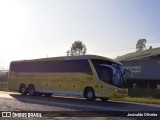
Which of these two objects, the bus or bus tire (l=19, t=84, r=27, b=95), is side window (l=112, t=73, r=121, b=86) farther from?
bus tire (l=19, t=84, r=27, b=95)

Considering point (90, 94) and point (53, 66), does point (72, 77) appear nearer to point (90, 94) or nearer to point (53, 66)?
point (90, 94)

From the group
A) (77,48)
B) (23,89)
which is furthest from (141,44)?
(23,89)

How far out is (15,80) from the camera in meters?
34.1

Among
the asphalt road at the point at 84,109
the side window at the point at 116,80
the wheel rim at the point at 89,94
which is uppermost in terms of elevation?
the side window at the point at 116,80

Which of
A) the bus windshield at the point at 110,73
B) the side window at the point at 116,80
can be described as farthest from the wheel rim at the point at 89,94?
the side window at the point at 116,80

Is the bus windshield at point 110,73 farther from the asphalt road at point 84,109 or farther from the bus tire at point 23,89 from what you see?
the bus tire at point 23,89

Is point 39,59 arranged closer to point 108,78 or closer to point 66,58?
point 66,58

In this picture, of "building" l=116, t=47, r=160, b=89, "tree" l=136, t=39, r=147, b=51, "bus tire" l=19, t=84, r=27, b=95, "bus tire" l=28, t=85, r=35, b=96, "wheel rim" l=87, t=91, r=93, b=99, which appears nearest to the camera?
"wheel rim" l=87, t=91, r=93, b=99

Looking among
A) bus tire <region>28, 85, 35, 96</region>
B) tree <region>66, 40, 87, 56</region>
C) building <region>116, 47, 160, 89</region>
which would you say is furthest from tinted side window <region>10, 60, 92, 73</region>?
tree <region>66, 40, 87, 56</region>

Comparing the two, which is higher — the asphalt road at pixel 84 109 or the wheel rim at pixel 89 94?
the wheel rim at pixel 89 94

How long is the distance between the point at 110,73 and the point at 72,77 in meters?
3.49

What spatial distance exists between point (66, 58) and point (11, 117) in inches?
577

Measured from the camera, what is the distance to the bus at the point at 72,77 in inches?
987

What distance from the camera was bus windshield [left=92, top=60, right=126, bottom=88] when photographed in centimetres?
2505
